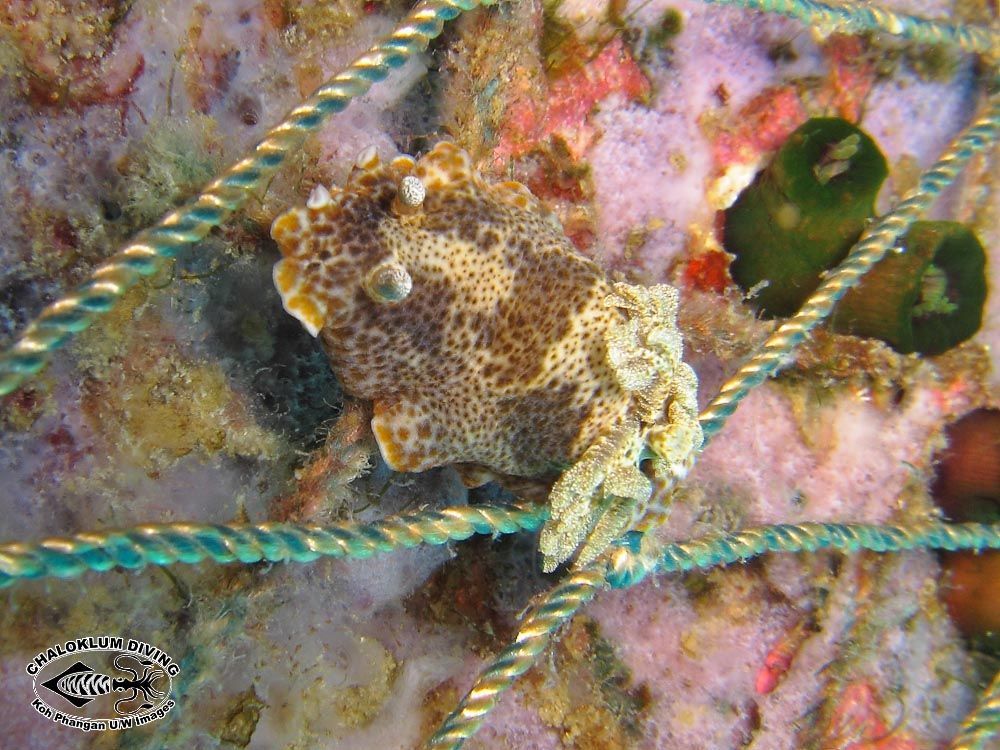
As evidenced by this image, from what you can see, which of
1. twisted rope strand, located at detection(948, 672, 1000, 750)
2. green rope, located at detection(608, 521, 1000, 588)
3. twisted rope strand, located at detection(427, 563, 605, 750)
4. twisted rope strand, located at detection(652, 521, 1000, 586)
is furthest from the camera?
twisted rope strand, located at detection(948, 672, 1000, 750)

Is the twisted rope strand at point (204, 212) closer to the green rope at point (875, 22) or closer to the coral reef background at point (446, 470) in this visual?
the coral reef background at point (446, 470)

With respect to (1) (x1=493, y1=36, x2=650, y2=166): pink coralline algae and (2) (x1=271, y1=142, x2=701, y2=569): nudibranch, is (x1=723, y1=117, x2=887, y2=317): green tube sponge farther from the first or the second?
(2) (x1=271, y1=142, x2=701, y2=569): nudibranch

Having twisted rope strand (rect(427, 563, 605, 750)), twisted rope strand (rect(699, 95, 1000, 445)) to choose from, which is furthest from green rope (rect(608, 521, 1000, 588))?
twisted rope strand (rect(699, 95, 1000, 445))

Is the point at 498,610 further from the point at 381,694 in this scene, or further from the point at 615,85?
the point at 615,85

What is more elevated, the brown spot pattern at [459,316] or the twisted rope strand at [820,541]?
the brown spot pattern at [459,316]

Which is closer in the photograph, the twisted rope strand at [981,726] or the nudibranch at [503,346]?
the nudibranch at [503,346]

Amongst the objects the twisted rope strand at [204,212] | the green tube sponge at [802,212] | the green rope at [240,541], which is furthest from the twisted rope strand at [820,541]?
the twisted rope strand at [204,212]

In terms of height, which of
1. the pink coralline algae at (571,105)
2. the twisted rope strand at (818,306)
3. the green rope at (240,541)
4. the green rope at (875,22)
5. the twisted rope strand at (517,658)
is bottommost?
the twisted rope strand at (517,658)

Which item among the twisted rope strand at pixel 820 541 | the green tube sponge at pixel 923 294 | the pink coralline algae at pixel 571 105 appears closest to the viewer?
the pink coralline algae at pixel 571 105
